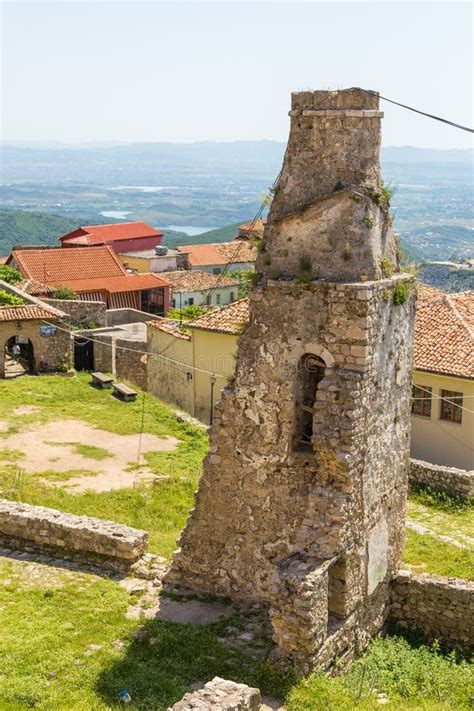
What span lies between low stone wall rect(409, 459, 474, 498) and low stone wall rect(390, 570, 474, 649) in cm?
821

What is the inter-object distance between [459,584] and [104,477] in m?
10.5

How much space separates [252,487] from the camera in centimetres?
1269

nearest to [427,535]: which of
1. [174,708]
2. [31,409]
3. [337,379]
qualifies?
[337,379]

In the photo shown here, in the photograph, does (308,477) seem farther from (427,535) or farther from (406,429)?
(427,535)

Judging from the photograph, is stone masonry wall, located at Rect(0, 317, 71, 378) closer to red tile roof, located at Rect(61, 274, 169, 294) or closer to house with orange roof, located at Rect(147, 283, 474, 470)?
house with orange roof, located at Rect(147, 283, 474, 470)

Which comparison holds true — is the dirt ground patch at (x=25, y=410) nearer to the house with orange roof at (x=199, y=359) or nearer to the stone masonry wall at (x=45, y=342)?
the stone masonry wall at (x=45, y=342)

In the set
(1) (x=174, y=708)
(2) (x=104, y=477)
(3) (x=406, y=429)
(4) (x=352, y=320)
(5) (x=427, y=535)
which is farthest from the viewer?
(2) (x=104, y=477)

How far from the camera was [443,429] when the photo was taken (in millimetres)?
25516

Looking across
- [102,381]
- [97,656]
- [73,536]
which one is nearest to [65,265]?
[102,381]

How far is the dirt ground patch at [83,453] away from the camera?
2120cm

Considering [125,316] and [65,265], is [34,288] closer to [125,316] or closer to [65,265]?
[125,316]

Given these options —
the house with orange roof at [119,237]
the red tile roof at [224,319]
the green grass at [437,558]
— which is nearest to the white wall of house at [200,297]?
the house with orange roof at [119,237]

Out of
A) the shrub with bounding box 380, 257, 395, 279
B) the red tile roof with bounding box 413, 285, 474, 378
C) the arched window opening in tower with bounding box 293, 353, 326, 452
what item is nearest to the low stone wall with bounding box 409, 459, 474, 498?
the red tile roof with bounding box 413, 285, 474, 378

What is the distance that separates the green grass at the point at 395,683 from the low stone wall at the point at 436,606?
454mm
